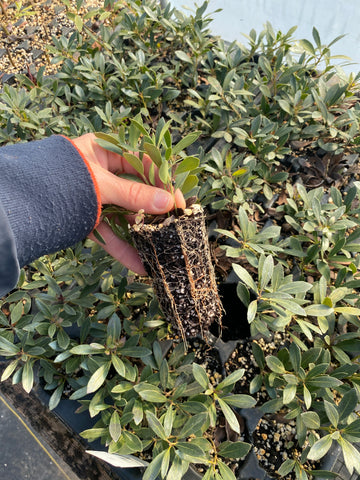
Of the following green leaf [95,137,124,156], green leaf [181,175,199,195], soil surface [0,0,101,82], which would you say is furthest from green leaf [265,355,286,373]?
soil surface [0,0,101,82]

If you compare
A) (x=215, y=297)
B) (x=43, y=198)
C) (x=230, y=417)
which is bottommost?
(x=230, y=417)

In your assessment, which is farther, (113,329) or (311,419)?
(113,329)

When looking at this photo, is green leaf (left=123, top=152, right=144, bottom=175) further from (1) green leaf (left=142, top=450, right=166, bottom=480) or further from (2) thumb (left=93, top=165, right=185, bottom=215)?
(1) green leaf (left=142, top=450, right=166, bottom=480)

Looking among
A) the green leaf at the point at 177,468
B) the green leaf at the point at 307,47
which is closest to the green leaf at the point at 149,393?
the green leaf at the point at 177,468

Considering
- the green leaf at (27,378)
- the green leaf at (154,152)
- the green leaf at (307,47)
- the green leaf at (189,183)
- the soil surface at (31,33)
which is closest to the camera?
the green leaf at (154,152)

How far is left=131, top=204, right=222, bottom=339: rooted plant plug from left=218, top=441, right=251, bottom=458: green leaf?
0.83ft

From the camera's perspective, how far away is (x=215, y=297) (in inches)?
36.8

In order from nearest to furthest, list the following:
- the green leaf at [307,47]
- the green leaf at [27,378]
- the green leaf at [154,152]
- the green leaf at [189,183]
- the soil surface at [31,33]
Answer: the green leaf at [154,152] < the green leaf at [189,183] < the green leaf at [27,378] < the green leaf at [307,47] < the soil surface at [31,33]

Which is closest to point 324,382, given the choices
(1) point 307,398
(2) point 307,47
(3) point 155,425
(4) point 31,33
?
(1) point 307,398

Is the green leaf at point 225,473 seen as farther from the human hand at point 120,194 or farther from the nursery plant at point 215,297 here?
the human hand at point 120,194

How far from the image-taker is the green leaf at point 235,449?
30.9 inches

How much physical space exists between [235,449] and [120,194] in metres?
0.60

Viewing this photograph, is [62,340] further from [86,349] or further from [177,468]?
[177,468]

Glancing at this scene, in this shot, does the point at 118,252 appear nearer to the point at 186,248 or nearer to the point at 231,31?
the point at 186,248
